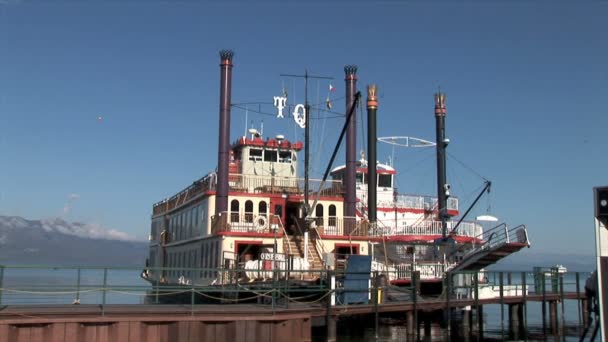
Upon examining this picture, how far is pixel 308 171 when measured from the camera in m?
30.7

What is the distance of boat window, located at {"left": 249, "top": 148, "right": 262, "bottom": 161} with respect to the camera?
36.2 m

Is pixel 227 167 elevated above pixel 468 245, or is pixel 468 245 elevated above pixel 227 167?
pixel 227 167

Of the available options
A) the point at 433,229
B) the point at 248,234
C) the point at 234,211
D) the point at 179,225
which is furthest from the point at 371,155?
the point at 179,225

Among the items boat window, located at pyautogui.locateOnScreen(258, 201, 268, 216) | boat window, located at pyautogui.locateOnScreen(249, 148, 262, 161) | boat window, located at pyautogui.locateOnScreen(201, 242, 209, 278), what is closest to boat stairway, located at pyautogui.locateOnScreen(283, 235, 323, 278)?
boat window, located at pyautogui.locateOnScreen(258, 201, 268, 216)

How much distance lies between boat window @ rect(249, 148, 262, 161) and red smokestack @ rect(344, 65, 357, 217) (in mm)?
4935

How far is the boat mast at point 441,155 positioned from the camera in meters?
37.2

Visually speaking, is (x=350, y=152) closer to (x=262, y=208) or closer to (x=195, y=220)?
(x=262, y=208)

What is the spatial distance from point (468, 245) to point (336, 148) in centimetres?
915

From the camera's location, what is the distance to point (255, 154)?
36.3 m

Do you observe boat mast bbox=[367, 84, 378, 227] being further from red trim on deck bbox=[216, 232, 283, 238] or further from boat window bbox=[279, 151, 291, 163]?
red trim on deck bbox=[216, 232, 283, 238]

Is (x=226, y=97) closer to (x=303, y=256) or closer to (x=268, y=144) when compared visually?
(x=268, y=144)

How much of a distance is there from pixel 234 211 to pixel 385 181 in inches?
567

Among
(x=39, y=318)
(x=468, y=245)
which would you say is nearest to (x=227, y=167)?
(x=468, y=245)

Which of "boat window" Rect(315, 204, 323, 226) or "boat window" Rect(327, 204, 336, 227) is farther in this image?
"boat window" Rect(327, 204, 336, 227)
